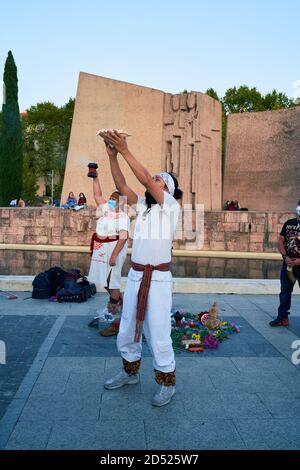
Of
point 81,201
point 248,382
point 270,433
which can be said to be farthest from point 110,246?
point 81,201

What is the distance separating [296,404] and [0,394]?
7.55ft

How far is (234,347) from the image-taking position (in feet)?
15.8

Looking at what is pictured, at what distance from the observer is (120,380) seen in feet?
11.9

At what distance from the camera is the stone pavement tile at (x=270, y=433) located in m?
2.73

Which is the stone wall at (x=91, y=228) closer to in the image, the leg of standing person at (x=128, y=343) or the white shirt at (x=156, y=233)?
the leg of standing person at (x=128, y=343)

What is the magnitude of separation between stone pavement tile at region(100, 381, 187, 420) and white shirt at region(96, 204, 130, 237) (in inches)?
90.8

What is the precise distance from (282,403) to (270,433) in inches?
21.7

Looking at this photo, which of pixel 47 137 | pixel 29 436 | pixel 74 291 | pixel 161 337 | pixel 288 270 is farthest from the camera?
pixel 47 137

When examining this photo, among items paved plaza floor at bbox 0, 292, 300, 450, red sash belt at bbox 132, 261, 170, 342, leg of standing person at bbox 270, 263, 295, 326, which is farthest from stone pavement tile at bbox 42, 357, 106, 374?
leg of standing person at bbox 270, 263, 295, 326

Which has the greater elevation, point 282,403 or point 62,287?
point 62,287

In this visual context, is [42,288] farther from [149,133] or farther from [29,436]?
[149,133]

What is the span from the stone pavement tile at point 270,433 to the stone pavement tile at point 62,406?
3.38 feet
